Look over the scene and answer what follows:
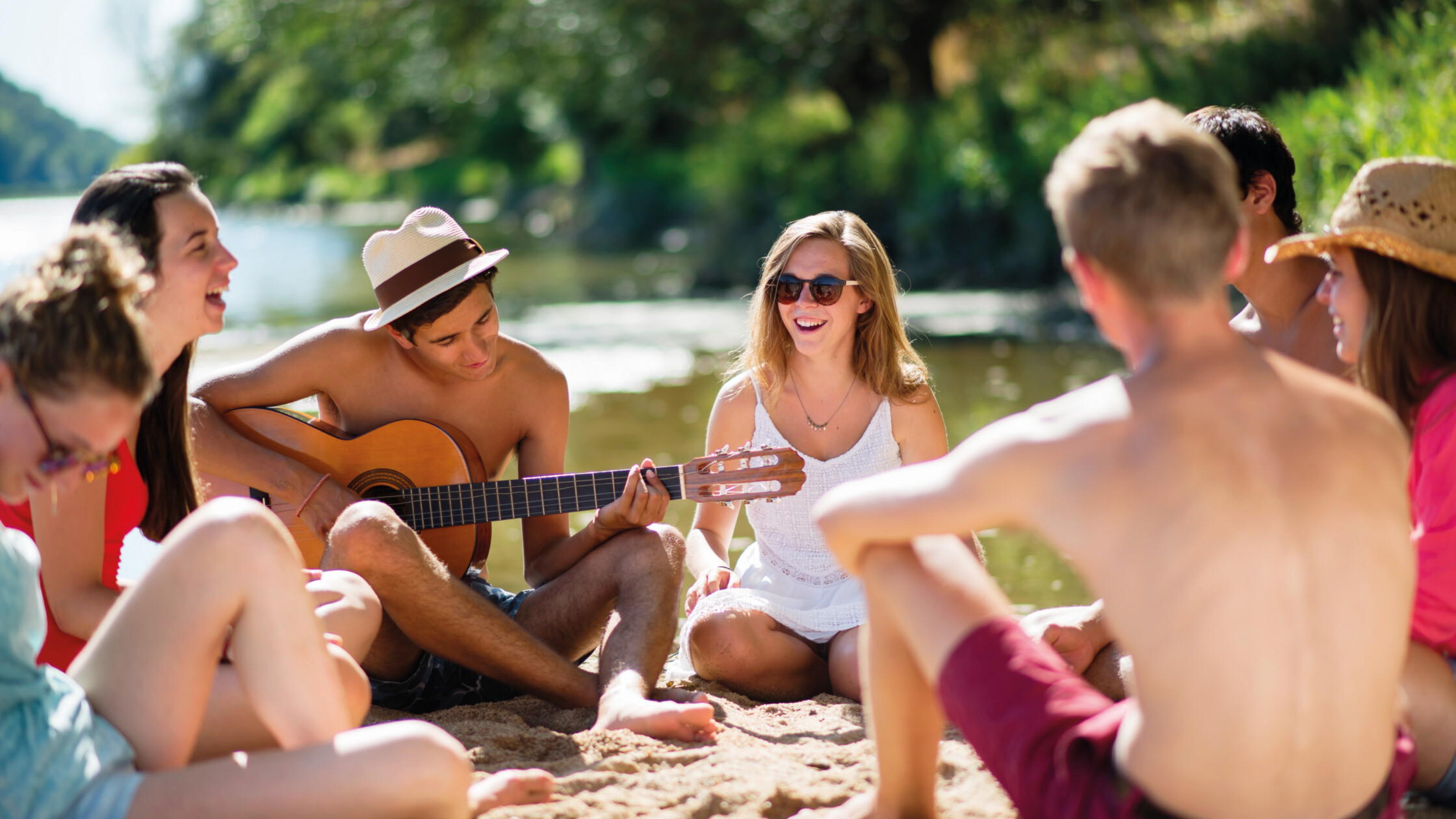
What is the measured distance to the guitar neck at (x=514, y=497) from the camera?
12.4 ft

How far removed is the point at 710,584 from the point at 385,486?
3.50 feet

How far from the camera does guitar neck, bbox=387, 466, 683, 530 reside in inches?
148

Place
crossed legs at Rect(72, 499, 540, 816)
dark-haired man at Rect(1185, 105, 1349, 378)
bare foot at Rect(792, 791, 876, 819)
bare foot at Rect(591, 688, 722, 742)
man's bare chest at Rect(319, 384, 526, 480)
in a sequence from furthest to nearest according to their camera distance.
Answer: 1. man's bare chest at Rect(319, 384, 526, 480)
2. dark-haired man at Rect(1185, 105, 1349, 378)
3. bare foot at Rect(591, 688, 722, 742)
4. bare foot at Rect(792, 791, 876, 819)
5. crossed legs at Rect(72, 499, 540, 816)

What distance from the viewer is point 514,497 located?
151 inches

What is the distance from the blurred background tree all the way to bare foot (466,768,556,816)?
5054 millimetres

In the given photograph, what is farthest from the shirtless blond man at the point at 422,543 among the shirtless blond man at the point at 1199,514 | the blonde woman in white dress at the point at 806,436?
the shirtless blond man at the point at 1199,514

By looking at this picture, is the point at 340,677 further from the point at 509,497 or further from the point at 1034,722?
the point at 1034,722

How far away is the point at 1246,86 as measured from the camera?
37.1 ft

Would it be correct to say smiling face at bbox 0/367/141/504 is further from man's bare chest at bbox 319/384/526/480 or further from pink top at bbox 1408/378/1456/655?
pink top at bbox 1408/378/1456/655

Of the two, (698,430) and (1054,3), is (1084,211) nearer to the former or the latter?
(698,430)

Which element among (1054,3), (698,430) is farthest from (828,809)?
(1054,3)

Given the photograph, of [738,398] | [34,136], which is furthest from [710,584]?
[34,136]

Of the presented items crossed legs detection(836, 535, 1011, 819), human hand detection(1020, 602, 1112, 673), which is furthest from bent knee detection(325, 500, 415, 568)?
human hand detection(1020, 602, 1112, 673)

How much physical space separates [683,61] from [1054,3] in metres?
5.09
